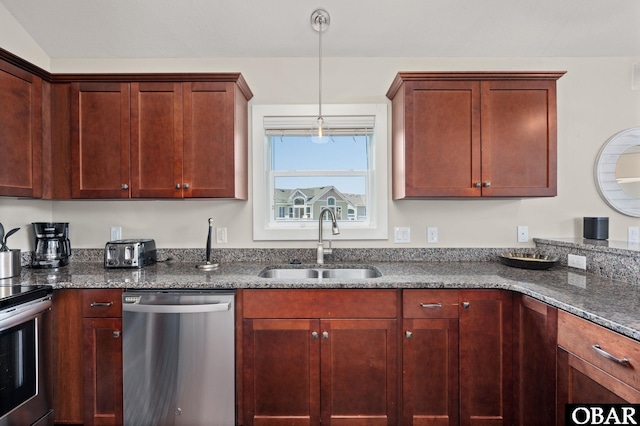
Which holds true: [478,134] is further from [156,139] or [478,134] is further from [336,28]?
[156,139]

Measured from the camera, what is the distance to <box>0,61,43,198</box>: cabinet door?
1857 millimetres

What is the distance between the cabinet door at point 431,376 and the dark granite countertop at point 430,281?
9.4 inches

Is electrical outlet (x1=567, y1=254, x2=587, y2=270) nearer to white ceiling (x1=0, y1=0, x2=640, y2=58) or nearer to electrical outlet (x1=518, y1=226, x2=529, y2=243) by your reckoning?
electrical outlet (x1=518, y1=226, x2=529, y2=243)

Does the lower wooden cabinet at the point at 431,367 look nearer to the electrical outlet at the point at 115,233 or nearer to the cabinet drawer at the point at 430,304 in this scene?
the cabinet drawer at the point at 430,304

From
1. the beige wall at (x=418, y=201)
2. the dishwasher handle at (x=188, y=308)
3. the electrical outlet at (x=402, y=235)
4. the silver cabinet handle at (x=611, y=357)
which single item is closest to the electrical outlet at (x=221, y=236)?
the beige wall at (x=418, y=201)

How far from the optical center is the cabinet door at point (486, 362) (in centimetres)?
175

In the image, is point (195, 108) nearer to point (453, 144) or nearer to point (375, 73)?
point (375, 73)

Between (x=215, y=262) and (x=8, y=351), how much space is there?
→ 1163 mm

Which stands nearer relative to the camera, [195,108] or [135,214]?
[195,108]

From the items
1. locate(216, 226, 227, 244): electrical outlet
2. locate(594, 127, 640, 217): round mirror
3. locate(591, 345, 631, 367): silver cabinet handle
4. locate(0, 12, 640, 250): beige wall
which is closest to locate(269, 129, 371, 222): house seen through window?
locate(0, 12, 640, 250): beige wall

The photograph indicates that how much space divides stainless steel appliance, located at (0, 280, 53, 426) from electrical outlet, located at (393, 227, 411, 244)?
221 centimetres

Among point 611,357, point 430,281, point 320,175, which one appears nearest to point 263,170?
point 320,175

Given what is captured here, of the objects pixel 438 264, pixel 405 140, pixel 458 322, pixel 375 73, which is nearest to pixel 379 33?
pixel 375 73

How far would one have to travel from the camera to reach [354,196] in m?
2.55
